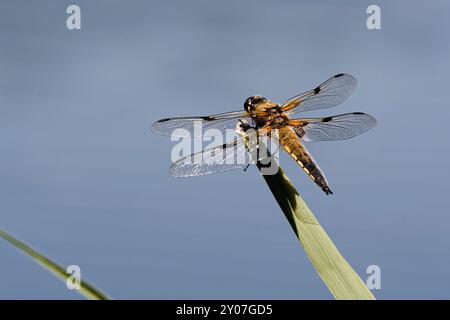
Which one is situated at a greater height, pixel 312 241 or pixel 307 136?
pixel 307 136

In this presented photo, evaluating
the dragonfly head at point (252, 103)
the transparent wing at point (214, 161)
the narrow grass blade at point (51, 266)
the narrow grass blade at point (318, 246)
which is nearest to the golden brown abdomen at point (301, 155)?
the dragonfly head at point (252, 103)

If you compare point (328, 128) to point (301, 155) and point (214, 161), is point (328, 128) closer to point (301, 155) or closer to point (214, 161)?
point (301, 155)

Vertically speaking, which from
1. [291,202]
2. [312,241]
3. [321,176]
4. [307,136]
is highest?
[307,136]

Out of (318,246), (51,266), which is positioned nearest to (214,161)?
(318,246)

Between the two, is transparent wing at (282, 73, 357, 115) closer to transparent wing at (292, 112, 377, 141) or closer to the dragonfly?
the dragonfly
